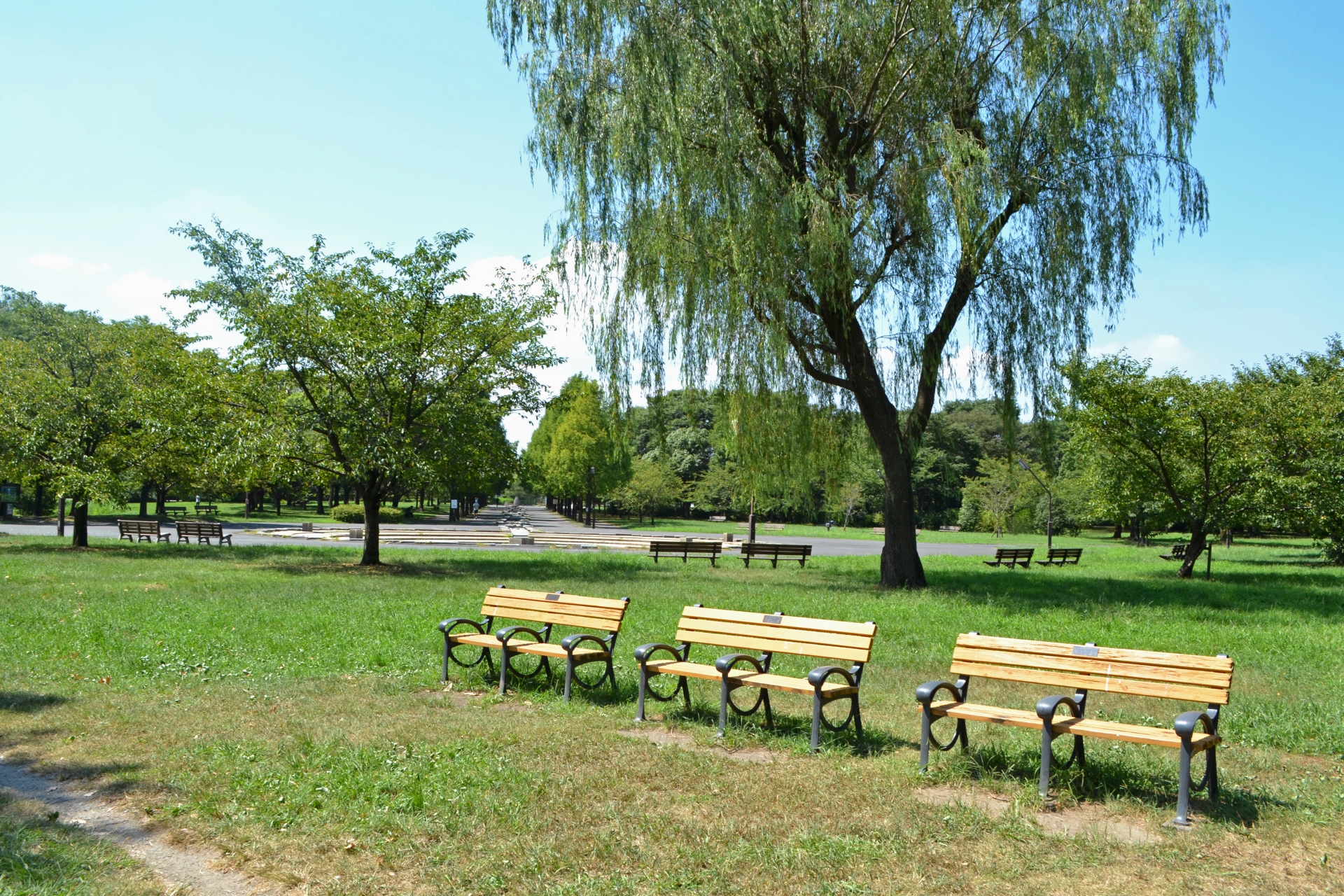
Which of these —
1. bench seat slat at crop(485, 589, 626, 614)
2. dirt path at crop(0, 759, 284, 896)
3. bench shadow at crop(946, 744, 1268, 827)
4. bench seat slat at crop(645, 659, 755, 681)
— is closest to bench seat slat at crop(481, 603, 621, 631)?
bench seat slat at crop(485, 589, 626, 614)

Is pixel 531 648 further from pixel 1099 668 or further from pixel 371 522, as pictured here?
pixel 371 522

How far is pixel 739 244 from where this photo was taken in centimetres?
1497

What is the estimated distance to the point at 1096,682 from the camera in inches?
236

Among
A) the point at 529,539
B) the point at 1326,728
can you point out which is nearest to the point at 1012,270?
the point at 1326,728

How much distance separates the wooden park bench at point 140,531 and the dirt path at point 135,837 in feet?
86.8

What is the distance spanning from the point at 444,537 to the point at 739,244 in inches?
921

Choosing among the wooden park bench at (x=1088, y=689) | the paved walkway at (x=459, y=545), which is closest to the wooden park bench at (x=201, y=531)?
the paved walkway at (x=459, y=545)

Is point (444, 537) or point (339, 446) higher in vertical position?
point (339, 446)

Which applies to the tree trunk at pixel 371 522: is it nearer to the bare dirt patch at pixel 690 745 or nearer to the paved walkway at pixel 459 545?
the paved walkway at pixel 459 545

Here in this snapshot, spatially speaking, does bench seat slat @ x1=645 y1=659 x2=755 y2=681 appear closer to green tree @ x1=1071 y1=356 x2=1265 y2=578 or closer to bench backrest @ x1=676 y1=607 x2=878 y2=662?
bench backrest @ x1=676 y1=607 x2=878 y2=662

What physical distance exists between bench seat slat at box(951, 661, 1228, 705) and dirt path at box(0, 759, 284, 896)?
4.50m

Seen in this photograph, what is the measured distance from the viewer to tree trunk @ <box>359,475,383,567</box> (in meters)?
21.3

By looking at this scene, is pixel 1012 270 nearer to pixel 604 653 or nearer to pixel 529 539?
pixel 604 653

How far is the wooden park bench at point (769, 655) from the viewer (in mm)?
6691
